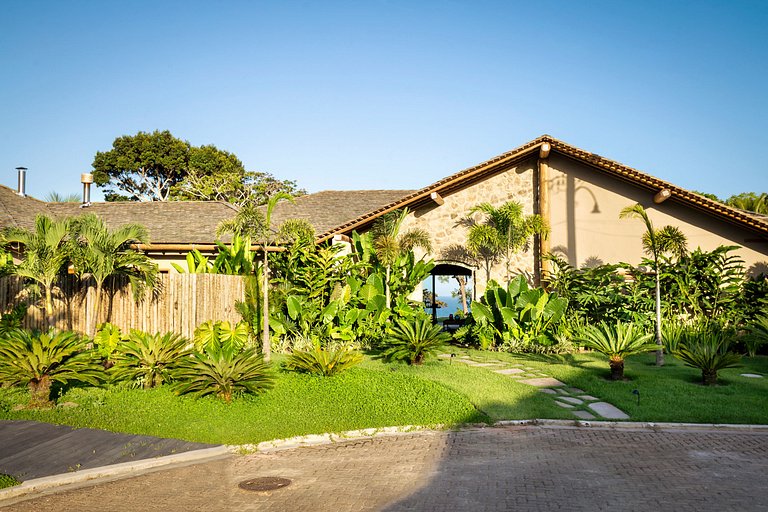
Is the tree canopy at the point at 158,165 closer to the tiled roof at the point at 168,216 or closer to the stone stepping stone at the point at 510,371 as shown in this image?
the tiled roof at the point at 168,216

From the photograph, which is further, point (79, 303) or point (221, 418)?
point (79, 303)

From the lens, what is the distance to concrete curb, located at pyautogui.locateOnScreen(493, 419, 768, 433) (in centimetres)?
955

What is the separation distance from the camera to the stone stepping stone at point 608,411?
10047 millimetres

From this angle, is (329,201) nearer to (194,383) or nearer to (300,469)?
(194,383)

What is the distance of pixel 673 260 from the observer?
18484 millimetres

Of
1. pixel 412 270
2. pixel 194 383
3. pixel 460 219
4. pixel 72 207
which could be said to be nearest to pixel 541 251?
pixel 460 219

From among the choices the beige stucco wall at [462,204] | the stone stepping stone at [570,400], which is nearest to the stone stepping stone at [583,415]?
the stone stepping stone at [570,400]

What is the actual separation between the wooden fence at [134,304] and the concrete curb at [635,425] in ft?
27.7

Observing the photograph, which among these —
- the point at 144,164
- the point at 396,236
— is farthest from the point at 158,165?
the point at 396,236

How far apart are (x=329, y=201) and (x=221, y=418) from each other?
16.8 m

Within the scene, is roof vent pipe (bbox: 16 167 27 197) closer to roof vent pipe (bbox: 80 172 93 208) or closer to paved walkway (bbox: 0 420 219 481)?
roof vent pipe (bbox: 80 172 93 208)

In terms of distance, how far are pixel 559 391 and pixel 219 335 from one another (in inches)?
321

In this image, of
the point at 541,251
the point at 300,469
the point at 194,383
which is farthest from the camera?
the point at 541,251

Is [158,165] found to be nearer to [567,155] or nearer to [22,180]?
[22,180]
